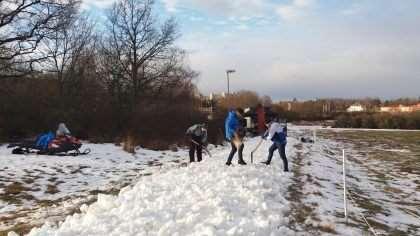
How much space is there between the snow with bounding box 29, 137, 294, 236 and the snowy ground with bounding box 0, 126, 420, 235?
2 cm

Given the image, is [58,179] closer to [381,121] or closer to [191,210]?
[191,210]

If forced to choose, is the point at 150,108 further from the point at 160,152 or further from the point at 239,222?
the point at 239,222

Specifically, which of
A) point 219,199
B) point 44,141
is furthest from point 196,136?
point 219,199

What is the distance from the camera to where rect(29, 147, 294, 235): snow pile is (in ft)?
23.9

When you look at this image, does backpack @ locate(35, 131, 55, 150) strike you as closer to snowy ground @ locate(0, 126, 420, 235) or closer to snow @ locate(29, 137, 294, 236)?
snowy ground @ locate(0, 126, 420, 235)

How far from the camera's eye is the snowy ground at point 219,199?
7688mm

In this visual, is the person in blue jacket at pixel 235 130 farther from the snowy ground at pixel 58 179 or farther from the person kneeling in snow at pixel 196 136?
the snowy ground at pixel 58 179

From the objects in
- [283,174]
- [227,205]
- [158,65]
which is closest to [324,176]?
[283,174]

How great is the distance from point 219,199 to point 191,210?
919 millimetres

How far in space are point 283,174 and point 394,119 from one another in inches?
2176

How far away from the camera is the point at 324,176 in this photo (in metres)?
16.2

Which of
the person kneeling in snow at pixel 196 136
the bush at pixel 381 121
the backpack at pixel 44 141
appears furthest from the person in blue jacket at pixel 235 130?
the bush at pixel 381 121

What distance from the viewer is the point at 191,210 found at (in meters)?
8.44

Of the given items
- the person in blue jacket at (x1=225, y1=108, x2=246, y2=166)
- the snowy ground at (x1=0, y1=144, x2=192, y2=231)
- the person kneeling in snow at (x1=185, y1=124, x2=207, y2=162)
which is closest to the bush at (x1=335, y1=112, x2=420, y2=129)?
the snowy ground at (x1=0, y1=144, x2=192, y2=231)
